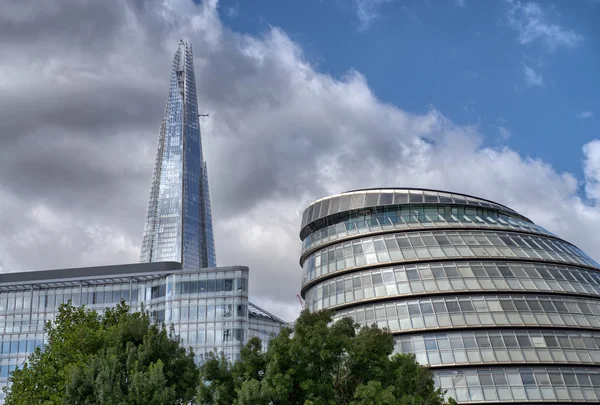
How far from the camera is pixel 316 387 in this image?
37.3 m

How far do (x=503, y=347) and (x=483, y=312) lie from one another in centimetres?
349

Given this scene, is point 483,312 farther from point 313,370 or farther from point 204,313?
point 204,313

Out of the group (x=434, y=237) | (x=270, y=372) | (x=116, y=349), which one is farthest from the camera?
(x=434, y=237)

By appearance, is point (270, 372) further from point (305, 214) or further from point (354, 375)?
point (305, 214)

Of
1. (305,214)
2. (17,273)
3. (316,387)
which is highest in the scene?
(17,273)

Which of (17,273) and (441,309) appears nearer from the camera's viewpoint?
(441,309)

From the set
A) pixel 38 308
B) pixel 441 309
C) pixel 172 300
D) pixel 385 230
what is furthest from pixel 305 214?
pixel 38 308

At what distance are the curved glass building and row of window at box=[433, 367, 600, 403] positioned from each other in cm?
8

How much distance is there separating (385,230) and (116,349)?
3359cm

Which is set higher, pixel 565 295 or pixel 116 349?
pixel 565 295

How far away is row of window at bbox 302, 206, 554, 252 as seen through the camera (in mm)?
72125

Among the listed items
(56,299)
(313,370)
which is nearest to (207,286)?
(56,299)

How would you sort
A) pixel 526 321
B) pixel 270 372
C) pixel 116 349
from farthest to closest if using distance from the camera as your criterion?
1. pixel 526 321
2. pixel 116 349
3. pixel 270 372

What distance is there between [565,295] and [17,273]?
91.3 m
